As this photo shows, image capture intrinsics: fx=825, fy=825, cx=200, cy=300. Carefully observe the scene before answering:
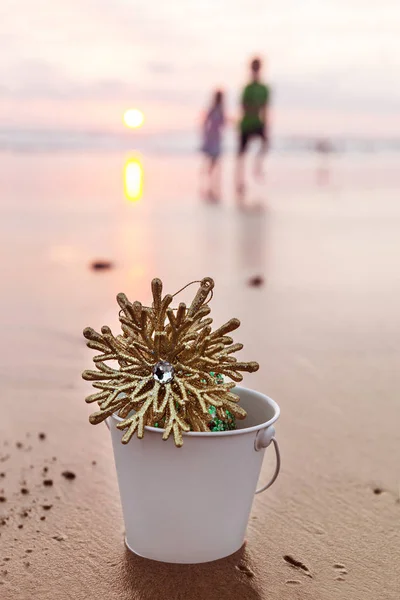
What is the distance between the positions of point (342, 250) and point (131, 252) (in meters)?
1.75

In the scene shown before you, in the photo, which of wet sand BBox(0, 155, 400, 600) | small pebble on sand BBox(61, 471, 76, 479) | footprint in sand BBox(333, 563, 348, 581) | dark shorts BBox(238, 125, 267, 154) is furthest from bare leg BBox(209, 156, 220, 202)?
footprint in sand BBox(333, 563, 348, 581)

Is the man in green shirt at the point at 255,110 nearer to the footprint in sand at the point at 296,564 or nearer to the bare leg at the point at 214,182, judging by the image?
the bare leg at the point at 214,182

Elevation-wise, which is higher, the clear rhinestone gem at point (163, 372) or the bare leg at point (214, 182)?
the bare leg at point (214, 182)

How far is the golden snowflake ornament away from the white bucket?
0.06 meters

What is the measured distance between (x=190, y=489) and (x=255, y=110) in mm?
10087

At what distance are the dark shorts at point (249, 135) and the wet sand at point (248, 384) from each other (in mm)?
3411

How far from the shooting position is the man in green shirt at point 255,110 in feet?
37.4

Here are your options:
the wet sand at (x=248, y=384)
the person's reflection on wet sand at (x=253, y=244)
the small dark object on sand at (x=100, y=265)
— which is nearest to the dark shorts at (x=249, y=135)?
the person's reflection on wet sand at (x=253, y=244)

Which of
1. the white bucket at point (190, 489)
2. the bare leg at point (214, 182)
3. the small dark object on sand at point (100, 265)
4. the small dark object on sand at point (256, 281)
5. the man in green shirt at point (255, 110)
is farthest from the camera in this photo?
the man in green shirt at point (255, 110)

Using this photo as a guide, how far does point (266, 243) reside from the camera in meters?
7.09

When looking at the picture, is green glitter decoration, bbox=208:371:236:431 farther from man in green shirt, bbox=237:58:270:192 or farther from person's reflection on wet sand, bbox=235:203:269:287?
man in green shirt, bbox=237:58:270:192

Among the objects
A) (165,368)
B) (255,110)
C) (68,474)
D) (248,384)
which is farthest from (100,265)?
(255,110)

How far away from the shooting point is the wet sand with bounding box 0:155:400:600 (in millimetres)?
2125

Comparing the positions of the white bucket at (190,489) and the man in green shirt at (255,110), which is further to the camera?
the man in green shirt at (255,110)
